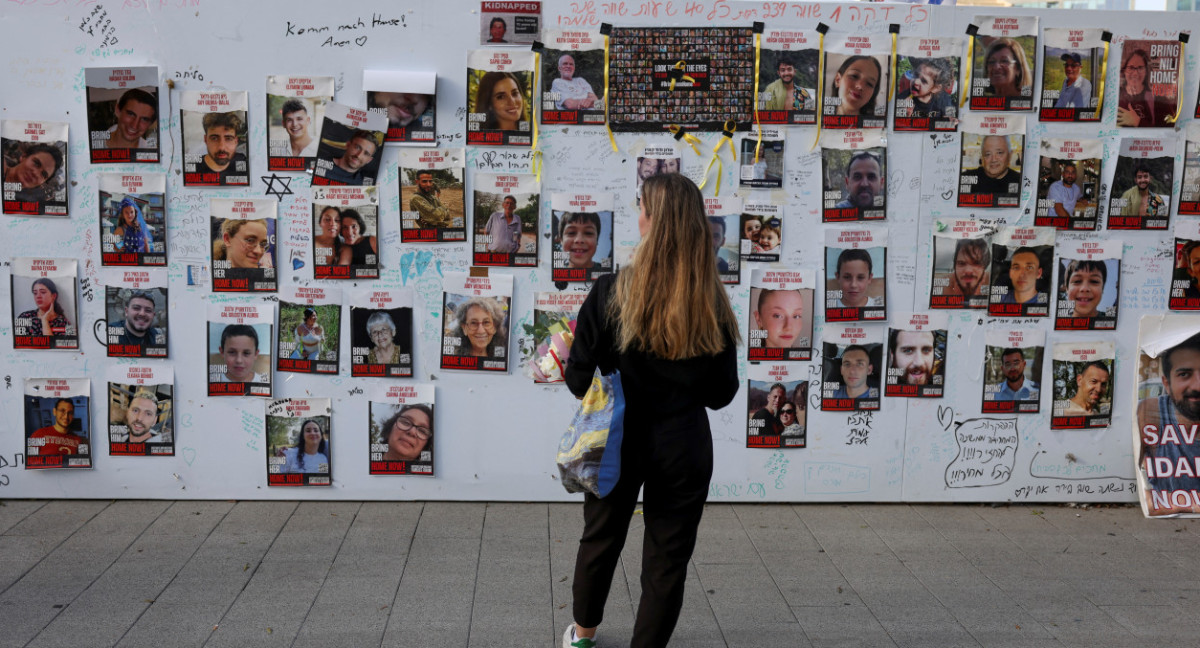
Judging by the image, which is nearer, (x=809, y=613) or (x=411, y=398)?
(x=809, y=613)

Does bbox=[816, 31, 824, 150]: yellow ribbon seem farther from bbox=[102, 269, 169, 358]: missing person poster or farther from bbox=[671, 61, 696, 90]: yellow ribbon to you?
bbox=[102, 269, 169, 358]: missing person poster

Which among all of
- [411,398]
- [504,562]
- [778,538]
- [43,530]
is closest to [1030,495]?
[778,538]

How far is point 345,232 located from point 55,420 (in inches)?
73.7

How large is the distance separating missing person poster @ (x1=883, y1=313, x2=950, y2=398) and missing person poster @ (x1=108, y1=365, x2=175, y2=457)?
3.96m

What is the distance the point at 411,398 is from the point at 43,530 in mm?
1930

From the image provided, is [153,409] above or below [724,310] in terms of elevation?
below

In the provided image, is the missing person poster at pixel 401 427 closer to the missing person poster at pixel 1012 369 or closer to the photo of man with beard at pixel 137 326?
the photo of man with beard at pixel 137 326

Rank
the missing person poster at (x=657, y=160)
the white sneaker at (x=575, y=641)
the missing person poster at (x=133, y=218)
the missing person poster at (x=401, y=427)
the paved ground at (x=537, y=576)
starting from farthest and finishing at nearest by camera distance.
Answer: the missing person poster at (x=401, y=427) < the missing person poster at (x=657, y=160) < the missing person poster at (x=133, y=218) < the paved ground at (x=537, y=576) < the white sneaker at (x=575, y=641)

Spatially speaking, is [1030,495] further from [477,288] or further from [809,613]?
[477,288]

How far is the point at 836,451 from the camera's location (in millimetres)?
5562

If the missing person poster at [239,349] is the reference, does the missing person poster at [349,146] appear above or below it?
above

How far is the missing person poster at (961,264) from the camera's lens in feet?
17.8

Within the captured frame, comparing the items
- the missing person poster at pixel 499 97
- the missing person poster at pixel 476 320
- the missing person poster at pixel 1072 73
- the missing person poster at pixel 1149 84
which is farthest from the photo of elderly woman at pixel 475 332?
the missing person poster at pixel 1149 84

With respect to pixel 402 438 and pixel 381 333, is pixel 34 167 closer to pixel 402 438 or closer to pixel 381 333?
pixel 381 333
